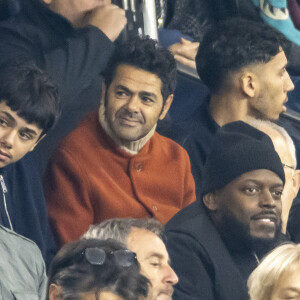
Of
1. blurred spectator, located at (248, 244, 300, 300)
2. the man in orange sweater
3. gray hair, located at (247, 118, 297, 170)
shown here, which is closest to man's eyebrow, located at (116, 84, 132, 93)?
the man in orange sweater

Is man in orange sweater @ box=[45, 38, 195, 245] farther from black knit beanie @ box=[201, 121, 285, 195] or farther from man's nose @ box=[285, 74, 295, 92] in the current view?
man's nose @ box=[285, 74, 295, 92]

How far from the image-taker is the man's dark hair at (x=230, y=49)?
11.1ft

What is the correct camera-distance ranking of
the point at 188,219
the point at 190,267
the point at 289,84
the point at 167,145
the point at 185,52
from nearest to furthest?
1. the point at 190,267
2. the point at 188,219
3. the point at 167,145
4. the point at 185,52
5. the point at 289,84

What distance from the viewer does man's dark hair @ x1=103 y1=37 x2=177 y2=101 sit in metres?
3.04

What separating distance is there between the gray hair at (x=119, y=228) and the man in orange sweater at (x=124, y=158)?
0.08 m

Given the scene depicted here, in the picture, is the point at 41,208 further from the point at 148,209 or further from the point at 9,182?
the point at 148,209

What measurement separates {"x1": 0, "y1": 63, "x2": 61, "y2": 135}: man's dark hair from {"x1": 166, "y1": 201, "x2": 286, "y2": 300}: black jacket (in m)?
0.51

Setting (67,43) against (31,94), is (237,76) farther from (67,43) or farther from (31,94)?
(31,94)

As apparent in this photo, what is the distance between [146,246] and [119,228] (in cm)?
9

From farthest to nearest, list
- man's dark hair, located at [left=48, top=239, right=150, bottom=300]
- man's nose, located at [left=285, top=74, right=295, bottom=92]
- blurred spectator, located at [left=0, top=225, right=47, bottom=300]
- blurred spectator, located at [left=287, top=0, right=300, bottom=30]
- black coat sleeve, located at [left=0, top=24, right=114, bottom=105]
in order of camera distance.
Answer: blurred spectator, located at [left=287, top=0, right=300, bottom=30], man's nose, located at [left=285, top=74, right=295, bottom=92], black coat sleeve, located at [left=0, top=24, right=114, bottom=105], blurred spectator, located at [left=0, top=225, right=47, bottom=300], man's dark hair, located at [left=48, top=239, right=150, bottom=300]

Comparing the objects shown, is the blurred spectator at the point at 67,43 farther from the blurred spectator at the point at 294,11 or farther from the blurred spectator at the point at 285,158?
the blurred spectator at the point at 294,11

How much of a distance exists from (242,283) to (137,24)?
33.8 inches

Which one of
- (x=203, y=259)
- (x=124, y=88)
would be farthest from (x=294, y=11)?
(x=203, y=259)

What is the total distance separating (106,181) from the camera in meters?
2.96
